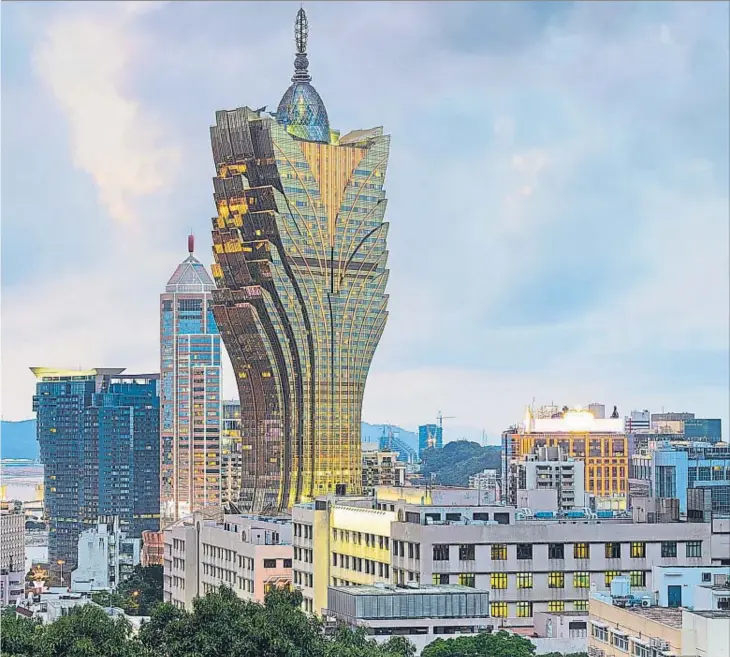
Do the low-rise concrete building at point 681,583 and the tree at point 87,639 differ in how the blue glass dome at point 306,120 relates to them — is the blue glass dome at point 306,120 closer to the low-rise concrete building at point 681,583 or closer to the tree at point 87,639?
the low-rise concrete building at point 681,583

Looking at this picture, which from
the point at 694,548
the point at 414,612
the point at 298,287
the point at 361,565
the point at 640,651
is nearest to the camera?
the point at 640,651

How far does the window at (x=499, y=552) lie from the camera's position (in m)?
95.2

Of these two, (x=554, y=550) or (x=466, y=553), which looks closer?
(x=466, y=553)

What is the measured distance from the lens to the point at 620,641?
65.7 m

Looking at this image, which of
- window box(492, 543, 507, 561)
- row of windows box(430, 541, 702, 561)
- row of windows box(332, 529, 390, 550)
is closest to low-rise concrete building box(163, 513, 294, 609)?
row of windows box(332, 529, 390, 550)

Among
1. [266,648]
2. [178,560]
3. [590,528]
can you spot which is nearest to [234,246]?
[178,560]

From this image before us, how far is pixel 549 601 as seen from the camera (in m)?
95.5

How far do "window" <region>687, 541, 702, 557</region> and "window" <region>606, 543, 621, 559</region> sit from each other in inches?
146

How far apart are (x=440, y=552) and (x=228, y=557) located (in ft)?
126

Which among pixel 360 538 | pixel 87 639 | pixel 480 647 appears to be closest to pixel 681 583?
pixel 480 647

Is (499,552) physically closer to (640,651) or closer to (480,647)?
(480,647)

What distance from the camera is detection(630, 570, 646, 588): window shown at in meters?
95.9

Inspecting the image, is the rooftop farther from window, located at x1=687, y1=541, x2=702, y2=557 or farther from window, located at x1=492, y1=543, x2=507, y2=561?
window, located at x1=687, y1=541, x2=702, y2=557

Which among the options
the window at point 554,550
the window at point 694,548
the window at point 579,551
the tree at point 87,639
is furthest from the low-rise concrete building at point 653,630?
the window at point 694,548
